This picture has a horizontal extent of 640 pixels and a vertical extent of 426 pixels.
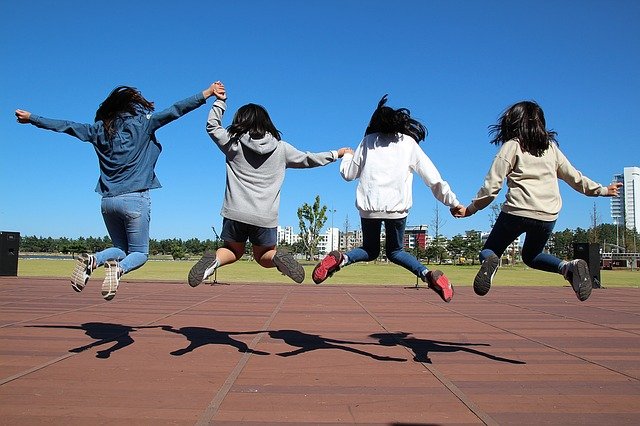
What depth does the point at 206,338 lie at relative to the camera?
605cm

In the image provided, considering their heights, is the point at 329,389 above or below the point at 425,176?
below

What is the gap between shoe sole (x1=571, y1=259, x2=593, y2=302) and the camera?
464 cm

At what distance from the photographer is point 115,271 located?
14.8 ft

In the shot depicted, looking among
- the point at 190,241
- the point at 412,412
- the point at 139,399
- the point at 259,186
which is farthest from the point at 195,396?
the point at 190,241

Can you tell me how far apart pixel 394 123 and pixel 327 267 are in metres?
1.55

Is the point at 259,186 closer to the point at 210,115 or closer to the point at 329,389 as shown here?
the point at 210,115

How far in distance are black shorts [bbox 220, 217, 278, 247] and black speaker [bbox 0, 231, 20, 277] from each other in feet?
53.9

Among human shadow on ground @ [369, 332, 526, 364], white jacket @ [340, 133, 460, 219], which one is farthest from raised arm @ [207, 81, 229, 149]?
human shadow on ground @ [369, 332, 526, 364]

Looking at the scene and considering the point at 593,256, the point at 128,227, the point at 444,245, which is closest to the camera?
the point at 128,227

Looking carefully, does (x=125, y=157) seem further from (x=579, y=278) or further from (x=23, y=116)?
(x=579, y=278)

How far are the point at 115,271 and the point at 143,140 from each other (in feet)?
4.36

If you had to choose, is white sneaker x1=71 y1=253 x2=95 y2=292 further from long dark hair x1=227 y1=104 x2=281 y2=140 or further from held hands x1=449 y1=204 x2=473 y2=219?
held hands x1=449 y1=204 x2=473 y2=219

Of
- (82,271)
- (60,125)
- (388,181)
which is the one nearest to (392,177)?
(388,181)

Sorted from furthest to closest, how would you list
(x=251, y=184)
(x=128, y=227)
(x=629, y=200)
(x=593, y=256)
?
(x=629, y=200) < (x=593, y=256) < (x=128, y=227) < (x=251, y=184)
